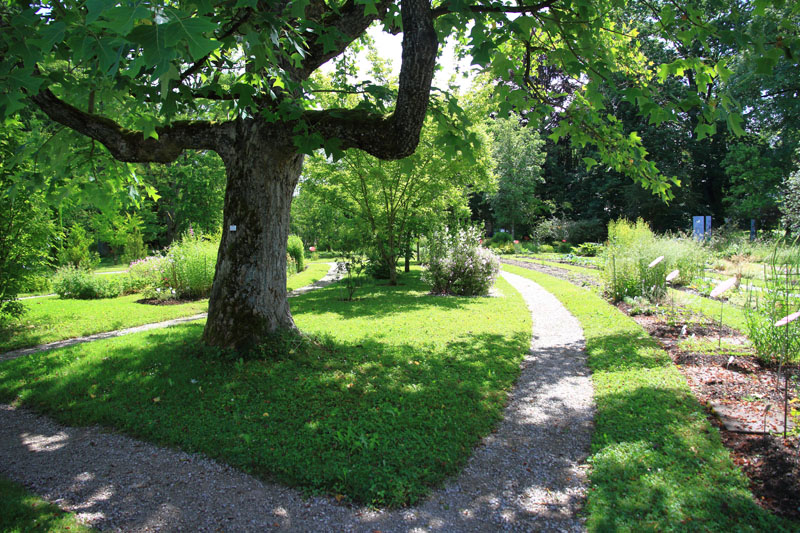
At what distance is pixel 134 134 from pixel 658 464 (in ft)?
20.6

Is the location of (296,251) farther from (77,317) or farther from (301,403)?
(301,403)

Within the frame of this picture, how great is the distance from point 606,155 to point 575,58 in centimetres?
168

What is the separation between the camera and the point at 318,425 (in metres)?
3.77

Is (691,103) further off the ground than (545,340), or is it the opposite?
(691,103)

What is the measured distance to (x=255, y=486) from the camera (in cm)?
310

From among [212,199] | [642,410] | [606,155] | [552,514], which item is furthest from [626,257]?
[212,199]

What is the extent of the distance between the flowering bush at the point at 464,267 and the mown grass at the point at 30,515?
10260mm

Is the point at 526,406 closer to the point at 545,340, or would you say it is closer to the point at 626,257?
the point at 545,340

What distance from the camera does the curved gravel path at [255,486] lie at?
2727 millimetres

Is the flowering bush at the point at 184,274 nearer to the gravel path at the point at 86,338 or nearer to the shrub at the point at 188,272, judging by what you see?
the shrub at the point at 188,272

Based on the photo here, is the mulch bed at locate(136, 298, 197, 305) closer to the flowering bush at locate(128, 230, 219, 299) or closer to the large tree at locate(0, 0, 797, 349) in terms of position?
the flowering bush at locate(128, 230, 219, 299)

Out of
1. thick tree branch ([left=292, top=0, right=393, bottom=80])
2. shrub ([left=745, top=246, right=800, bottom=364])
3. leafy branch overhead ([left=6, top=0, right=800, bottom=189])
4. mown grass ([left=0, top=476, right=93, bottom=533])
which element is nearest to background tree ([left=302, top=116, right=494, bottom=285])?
leafy branch overhead ([left=6, top=0, right=800, bottom=189])

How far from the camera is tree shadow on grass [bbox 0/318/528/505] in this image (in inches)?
130

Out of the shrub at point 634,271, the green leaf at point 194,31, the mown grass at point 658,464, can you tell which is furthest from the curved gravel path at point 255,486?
the shrub at point 634,271
